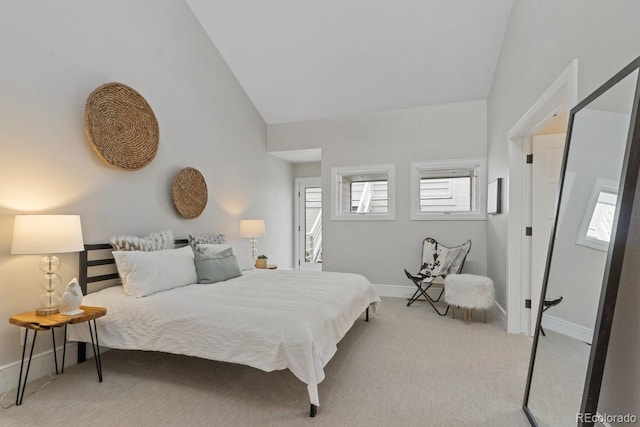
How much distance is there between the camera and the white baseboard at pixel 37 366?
7.73 ft

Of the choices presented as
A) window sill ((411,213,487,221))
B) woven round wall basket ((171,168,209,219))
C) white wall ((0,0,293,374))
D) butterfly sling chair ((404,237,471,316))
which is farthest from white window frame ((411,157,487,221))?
woven round wall basket ((171,168,209,219))

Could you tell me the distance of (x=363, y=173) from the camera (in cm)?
544

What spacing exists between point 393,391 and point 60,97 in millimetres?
3344

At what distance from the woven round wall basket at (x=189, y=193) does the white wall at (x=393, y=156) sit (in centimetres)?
197

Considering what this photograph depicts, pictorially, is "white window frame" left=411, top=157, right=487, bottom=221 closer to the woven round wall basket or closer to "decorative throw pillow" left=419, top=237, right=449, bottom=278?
"decorative throw pillow" left=419, top=237, right=449, bottom=278

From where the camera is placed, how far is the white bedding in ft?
6.85

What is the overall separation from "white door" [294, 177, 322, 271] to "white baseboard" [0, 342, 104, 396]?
442 cm

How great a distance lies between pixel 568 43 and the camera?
2150 millimetres

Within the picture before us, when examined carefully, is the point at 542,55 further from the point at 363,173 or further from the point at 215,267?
the point at 215,267

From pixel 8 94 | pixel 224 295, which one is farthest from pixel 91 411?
pixel 8 94

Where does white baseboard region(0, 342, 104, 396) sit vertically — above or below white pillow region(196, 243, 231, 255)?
below

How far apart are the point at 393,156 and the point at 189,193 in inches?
117

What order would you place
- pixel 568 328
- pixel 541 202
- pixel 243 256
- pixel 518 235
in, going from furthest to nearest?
pixel 243 256 < pixel 518 235 < pixel 541 202 < pixel 568 328

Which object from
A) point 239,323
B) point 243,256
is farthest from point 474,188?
point 239,323
